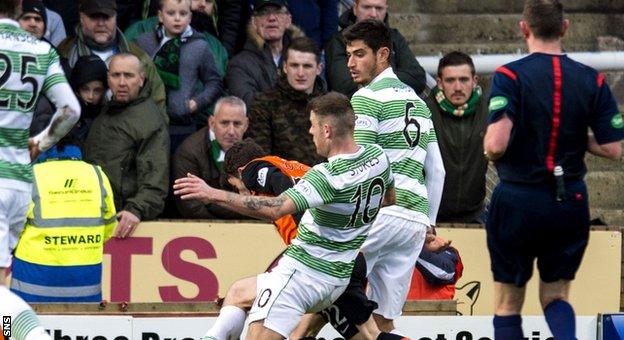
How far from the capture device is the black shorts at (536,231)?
9781mm

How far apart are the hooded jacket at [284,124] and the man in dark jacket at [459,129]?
0.97 metres

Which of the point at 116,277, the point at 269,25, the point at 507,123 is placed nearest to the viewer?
the point at 507,123

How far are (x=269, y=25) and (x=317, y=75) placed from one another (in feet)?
2.13

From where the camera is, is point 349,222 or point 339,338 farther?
point 339,338

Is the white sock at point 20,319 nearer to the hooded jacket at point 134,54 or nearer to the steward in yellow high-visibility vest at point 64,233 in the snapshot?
the steward in yellow high-visibility vest at point 64,233

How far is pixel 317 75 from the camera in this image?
13953mm

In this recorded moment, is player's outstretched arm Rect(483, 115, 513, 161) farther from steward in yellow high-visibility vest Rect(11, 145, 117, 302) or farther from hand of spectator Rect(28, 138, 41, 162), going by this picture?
steward in yellow high-visibility vest Rect(11, 145, 117, 302)

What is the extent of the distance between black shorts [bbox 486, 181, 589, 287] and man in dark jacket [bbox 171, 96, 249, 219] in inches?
152

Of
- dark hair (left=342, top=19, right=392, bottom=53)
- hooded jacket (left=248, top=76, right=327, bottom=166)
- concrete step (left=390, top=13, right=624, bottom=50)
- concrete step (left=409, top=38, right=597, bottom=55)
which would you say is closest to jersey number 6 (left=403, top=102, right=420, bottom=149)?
dark hair (left=342, top=19, right=392, bottom=53)

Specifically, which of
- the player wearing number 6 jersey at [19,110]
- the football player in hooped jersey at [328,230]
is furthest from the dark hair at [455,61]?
the player wearing number 6 jersey at [19,110]

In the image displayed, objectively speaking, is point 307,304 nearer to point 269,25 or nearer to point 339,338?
point 339,338

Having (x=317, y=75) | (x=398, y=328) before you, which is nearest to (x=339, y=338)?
(x=398, y=328)

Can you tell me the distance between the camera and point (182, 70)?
1407cm

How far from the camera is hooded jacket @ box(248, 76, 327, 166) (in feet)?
44.6
